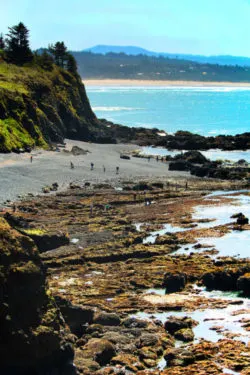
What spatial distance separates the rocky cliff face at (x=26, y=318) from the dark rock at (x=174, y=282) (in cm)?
1103

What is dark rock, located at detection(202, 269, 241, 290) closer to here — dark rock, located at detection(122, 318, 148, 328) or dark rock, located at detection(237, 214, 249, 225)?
dark rock, located at detection(122, 318, 148, 328)

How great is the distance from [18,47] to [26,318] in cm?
8158

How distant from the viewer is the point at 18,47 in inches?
3625

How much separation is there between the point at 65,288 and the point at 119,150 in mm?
56248

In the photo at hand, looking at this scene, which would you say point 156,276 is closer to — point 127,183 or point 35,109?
point 127,183

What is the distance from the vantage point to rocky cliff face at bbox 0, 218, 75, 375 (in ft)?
49.9

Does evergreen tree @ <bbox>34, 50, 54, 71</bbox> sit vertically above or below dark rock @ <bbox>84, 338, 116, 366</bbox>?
above

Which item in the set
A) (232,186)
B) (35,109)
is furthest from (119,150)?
(232,186)

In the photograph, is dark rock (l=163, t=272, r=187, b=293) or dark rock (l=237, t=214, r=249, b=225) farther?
dark rock (l=237, t=214, r=249, b=225)

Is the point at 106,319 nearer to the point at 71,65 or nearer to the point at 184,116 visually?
the point at 71,65

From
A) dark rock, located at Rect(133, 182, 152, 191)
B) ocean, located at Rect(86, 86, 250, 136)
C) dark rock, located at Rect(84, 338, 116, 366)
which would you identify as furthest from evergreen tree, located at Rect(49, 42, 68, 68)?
dark rock, located at Rect(84, 338, 116, 366)

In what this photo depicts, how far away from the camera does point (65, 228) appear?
1478 inches

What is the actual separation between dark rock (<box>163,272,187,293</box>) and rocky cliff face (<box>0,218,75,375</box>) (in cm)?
1103

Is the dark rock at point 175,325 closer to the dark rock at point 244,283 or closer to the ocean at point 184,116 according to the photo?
the dark rock at point 244,283
